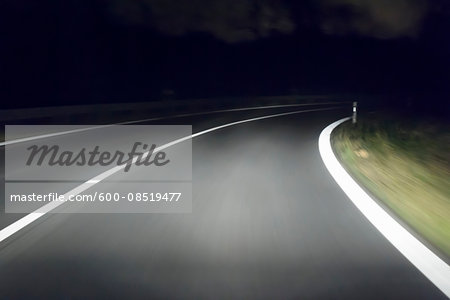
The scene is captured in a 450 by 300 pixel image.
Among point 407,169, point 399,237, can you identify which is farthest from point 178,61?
point 399,237

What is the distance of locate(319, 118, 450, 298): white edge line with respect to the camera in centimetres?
540

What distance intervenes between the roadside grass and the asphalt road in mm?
674

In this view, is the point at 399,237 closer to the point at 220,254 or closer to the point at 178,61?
the point at 220,254

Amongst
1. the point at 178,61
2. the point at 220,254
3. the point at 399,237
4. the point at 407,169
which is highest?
the point at 178,61

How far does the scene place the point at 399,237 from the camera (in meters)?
6.66

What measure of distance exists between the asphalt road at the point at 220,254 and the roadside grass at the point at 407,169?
67 cm

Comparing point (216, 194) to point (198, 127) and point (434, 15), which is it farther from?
point (434, 15)

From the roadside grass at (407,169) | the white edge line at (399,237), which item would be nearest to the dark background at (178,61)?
the roadside grass at (407,169)

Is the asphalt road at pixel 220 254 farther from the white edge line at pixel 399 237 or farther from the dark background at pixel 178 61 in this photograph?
the dark background at pixel 178 61

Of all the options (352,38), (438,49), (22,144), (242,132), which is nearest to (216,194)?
(22,144)

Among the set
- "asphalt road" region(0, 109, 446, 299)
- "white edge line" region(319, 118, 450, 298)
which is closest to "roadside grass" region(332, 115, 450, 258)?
"white edge line" region(319, 118, 450, 298)

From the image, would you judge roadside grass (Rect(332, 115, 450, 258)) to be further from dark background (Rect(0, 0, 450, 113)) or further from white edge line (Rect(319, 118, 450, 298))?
dark background (Rect(0, 0, 450, 113))

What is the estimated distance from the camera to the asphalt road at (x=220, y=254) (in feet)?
16.6

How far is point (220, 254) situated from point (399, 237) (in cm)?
199
